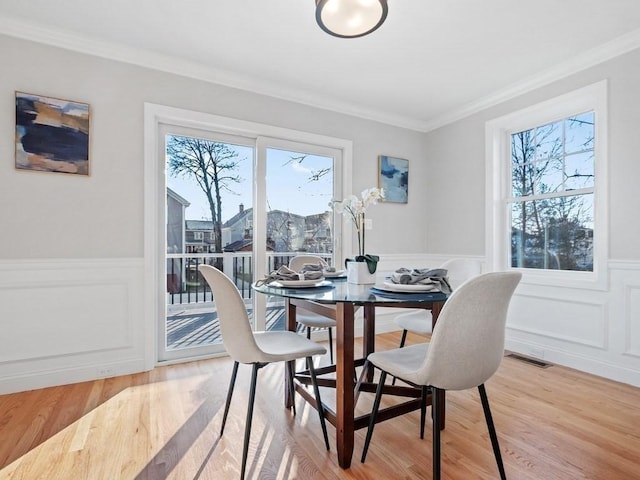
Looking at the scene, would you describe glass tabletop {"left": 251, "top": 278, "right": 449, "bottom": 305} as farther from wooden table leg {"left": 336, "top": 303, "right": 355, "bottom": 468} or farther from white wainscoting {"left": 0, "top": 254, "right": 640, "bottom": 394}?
white wainscoting {"left": 0, "top": 254, "right": 640, "bottom": 394}

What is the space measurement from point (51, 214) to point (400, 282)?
8.21 feet

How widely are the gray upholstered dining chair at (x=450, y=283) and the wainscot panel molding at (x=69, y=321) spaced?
2.06 m

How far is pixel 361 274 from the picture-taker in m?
2.00

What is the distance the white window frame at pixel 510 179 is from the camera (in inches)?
109

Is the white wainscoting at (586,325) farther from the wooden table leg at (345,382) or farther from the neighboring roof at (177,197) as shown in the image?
the neighboring roof at (177,197)

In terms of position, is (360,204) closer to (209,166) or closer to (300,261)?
(300,261)

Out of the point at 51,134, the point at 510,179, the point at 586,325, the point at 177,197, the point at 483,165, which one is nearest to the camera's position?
the point at 51,134

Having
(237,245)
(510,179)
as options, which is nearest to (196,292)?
(237,245)

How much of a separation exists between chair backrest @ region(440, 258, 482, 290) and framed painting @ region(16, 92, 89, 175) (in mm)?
2871

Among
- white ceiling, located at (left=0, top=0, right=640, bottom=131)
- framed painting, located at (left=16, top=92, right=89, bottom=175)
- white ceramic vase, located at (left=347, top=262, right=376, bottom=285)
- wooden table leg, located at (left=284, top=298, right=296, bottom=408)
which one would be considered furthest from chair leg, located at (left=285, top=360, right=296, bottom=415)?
white ceiling, located at (left=0, top=0, right=640, bottom=131)

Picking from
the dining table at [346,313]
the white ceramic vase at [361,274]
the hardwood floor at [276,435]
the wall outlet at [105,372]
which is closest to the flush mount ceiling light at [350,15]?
the white ceramic vase at [361,274]

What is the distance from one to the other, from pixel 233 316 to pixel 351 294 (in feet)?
1.81

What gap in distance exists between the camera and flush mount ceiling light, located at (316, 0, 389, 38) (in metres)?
1.77

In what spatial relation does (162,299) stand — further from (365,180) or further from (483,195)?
(483,195)
